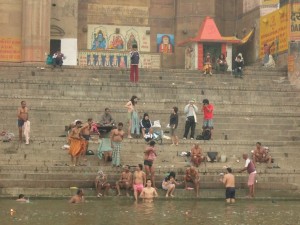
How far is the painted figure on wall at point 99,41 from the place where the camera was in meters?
40.3

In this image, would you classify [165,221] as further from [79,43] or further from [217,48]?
[79,43]

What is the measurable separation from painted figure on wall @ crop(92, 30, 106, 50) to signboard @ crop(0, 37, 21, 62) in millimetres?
4611

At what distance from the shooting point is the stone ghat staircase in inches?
864

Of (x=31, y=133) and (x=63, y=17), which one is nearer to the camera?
(x=31, y=133)

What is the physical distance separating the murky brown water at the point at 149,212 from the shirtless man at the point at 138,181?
340mm

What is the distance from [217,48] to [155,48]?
186 inches

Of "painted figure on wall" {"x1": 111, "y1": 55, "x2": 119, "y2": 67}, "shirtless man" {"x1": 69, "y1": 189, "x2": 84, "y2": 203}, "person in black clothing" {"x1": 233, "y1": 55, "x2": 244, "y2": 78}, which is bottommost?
"shirtless man" {"x1": 69, "y1": 189, "x2": 84, "y2": 203}

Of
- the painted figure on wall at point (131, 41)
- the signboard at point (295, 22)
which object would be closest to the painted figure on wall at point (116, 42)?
the painted figure on wall at point (131, 41)

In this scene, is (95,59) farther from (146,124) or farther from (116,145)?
(116,145)

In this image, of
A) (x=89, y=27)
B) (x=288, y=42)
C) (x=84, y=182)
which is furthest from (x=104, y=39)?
(x=84, y=182)

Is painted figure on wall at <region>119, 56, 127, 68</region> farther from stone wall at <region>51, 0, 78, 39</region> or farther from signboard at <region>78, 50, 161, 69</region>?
stone wall at <region>51, 0, 78, 39</region>

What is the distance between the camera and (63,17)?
38531mm

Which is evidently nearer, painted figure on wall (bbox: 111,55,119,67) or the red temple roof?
the red temple roof

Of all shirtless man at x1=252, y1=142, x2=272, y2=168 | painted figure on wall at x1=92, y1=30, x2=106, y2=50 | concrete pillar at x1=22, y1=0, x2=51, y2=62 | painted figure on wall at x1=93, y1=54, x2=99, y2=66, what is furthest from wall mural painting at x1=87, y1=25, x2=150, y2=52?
shirtless man at x1=252, y1=142, x2=272, y2=168
